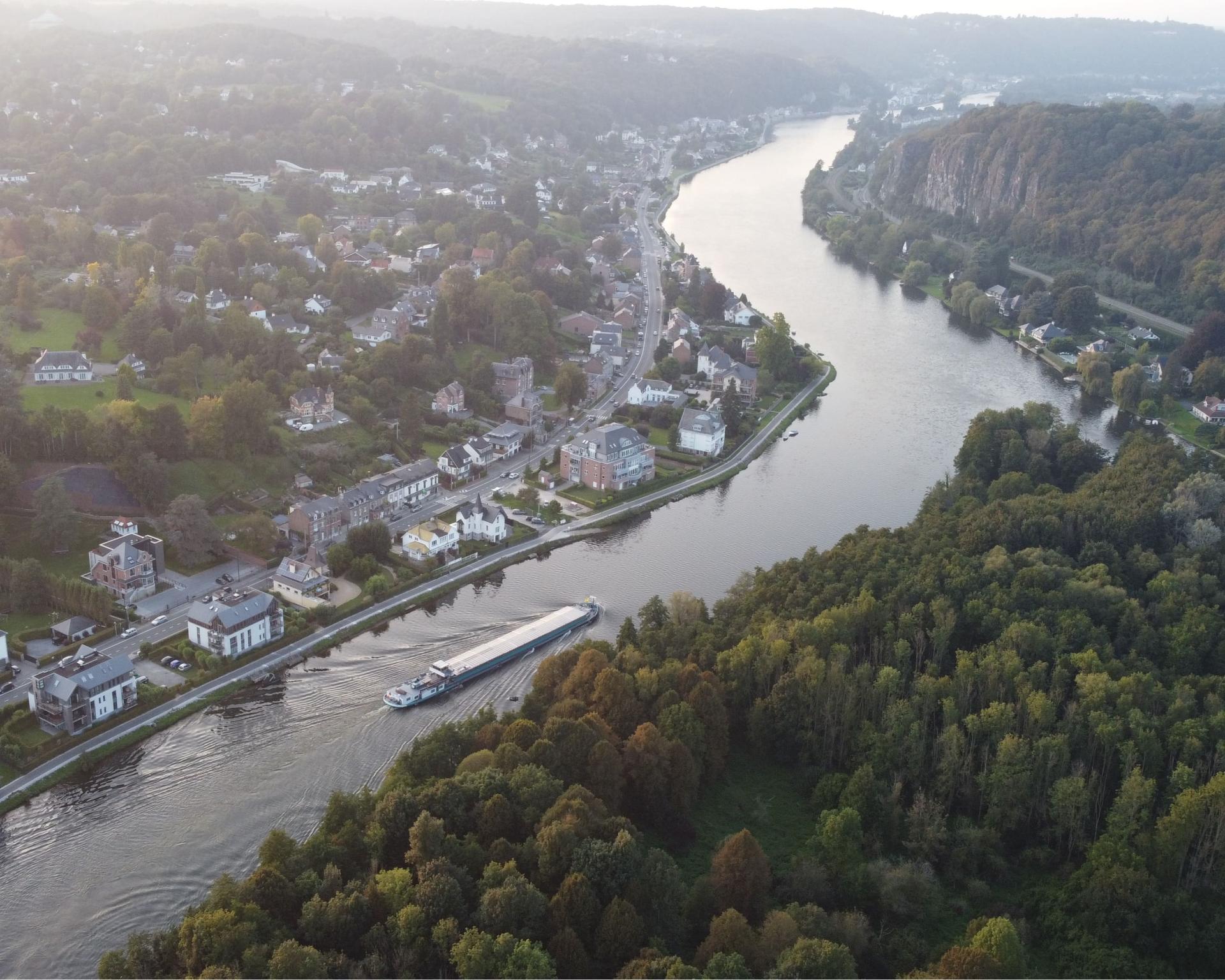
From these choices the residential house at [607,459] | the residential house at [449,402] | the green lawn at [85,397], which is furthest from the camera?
the residential house at [449,402]

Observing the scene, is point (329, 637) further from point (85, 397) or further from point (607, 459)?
point (85, 397)

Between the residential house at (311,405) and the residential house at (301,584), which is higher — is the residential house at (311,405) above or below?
above

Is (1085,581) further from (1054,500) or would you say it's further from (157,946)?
(157,946)

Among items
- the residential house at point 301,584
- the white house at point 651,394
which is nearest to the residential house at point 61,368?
the residential house at point 301,584

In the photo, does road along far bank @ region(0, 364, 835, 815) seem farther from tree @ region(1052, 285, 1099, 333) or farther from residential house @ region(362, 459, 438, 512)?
tree @ region(1052, 285, 1099, 333)

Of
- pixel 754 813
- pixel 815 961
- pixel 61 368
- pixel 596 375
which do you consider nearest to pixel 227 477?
pixel 61 368

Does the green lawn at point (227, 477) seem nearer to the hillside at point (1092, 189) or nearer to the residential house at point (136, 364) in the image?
the residential house at point (136, 364)
